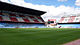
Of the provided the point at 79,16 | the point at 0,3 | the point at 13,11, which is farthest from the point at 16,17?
the point at 79,16

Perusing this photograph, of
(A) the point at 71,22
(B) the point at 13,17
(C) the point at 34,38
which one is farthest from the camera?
(A) the point at 71,22

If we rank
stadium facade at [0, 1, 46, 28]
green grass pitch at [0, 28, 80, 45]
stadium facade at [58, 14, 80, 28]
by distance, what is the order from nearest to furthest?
green grass pitch at [0, 28, 80, 45], stadium facade at [0, 1, 46, 28], stadium facade at [58, 14, 80, 28]

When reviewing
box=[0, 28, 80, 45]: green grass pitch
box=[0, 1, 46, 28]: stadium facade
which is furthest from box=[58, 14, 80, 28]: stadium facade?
box=[0, 28, 80, 45]: green grass pitch

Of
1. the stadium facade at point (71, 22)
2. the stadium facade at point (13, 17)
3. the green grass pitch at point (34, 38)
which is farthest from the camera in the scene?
the stadium facade at point (71, 22)

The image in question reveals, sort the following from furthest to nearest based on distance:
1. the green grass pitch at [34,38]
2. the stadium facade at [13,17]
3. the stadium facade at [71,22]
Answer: the stadium facade at [71,22] → the stadium facade at [13,17] → the green grass pitch at [34,38]

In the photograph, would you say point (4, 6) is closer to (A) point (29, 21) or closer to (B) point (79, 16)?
(A) point (29, 21)

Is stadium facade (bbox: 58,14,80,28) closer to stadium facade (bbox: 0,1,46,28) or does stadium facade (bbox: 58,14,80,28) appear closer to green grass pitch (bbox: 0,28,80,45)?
stadium facade (bbox: 0,1,46,28)

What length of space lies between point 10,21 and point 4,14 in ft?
14.8

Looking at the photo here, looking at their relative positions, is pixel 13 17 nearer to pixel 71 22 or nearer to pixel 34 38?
pixel 71 22

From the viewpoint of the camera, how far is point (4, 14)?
150ft

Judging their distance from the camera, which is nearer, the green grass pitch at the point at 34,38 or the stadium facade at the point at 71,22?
the green grass pitch at the point at 34,38

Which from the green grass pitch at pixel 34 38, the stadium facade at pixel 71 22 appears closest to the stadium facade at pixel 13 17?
the stadium facade at pixel 71 22

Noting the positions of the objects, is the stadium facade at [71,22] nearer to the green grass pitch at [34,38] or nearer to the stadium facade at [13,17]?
the stadium facade at [13,17]

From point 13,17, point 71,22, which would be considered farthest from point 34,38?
point 71,22
